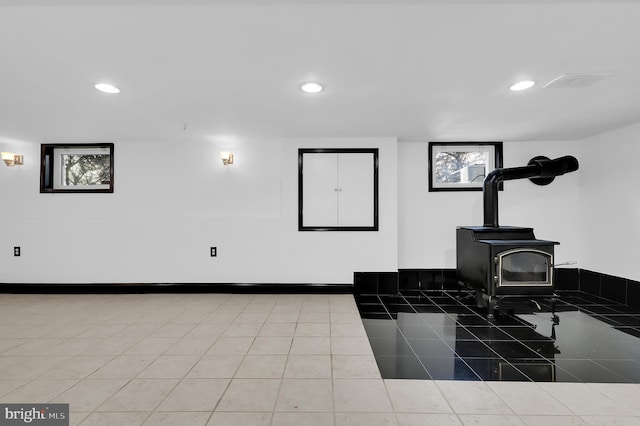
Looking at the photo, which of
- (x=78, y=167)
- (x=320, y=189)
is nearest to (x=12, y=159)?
(x=78, y=167)

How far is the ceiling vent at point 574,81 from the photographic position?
2213 mm

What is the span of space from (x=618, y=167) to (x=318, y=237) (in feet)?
12.4

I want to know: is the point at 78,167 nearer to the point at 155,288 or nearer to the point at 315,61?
the point at 155,288

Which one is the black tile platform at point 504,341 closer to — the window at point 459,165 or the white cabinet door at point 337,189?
the white cabinet door at point 337,189

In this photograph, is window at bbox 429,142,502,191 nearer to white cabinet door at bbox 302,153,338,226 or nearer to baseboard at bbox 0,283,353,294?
white cabinet door at bbox 302,153,338,226

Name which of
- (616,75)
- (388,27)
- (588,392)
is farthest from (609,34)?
(588,392)

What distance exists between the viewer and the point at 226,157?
413cm

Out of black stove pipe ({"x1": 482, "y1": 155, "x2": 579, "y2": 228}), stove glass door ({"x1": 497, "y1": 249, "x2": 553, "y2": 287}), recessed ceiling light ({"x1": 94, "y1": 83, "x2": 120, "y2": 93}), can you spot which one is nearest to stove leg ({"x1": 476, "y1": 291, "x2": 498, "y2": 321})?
stove glass door ({"x1": 497, "y1": 249, "x2": 553, "y2": 287})

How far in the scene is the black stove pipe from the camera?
365cm

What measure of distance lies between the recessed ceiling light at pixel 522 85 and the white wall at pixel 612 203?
2208mm

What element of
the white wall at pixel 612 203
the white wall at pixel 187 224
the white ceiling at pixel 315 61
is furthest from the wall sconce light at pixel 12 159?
the white wall at pixel 612 203

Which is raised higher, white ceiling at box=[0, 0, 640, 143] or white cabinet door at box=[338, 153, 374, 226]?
white ceiling at box=[0, 0, 640, 143]

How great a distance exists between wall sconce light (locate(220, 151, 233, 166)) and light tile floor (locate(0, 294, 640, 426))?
6.87 feet
